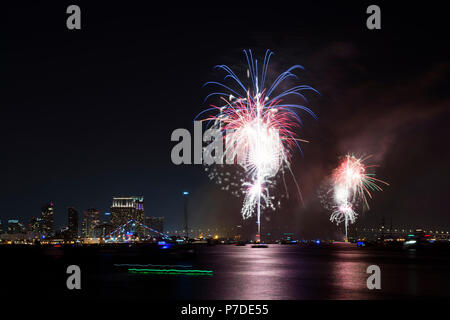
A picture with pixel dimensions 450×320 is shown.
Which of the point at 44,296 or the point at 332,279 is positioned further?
the point at 332,279
